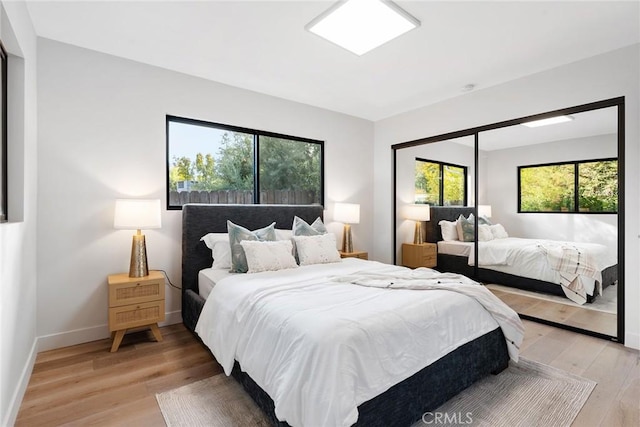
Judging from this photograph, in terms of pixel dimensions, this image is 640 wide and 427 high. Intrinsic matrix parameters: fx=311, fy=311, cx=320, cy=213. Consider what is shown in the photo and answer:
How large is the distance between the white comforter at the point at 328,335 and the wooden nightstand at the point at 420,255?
2095 mm

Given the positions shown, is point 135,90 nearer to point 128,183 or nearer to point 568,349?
point 128,183

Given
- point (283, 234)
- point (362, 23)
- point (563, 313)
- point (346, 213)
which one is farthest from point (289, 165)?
point (563, 313)

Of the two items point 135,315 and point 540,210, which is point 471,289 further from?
point 135,315

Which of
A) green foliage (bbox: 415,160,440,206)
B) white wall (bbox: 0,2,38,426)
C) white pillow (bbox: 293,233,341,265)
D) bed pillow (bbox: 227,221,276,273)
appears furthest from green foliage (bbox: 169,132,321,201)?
green foliage (bbox: 415,160,440,206)

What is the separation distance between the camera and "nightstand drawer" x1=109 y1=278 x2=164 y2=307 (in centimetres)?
264

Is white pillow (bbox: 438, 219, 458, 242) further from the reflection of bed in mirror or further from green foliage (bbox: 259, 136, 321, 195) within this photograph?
green foliage (bbox: 259, 136, 321, 195)

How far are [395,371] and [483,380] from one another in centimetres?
108

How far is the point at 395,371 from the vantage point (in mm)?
1597

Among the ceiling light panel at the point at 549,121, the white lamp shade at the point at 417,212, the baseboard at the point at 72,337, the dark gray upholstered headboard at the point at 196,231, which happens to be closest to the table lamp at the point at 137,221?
the dark gray upholstered headboard at the point at 196,231

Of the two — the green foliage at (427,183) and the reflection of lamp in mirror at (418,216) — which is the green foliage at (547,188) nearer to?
the green foliage at (427,183)

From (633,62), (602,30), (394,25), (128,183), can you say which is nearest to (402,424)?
(394,25)

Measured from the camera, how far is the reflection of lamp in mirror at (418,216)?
14.5 ft

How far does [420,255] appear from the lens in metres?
4.46

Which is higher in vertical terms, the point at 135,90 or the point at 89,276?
the point at 135,90
